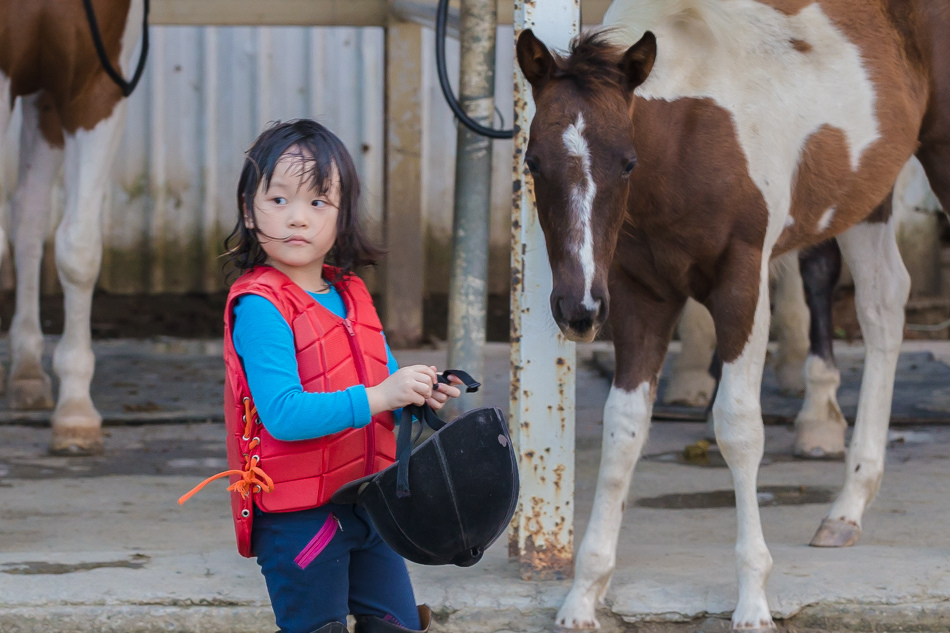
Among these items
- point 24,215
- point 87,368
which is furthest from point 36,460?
point 24,215

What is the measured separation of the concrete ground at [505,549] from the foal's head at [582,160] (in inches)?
34.4

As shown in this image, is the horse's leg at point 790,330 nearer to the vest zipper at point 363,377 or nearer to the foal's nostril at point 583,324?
the foal's nostril at point 583,324

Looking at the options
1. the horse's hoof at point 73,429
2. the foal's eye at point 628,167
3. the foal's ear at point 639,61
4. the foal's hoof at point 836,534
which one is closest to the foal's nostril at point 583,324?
the foal's eye at point 628,167

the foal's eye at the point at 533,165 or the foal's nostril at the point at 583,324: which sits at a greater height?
the foal's eye at the point at 533,165

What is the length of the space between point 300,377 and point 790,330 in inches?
155

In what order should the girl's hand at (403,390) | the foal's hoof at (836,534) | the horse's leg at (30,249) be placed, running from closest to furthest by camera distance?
1. the girl's hand at (403,390)
2. the foal's hoof at (836,534)
3. the horse's leg at (30,249)

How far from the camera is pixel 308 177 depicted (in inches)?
80.1

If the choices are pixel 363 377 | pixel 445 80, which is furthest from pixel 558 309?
pixel 445 80

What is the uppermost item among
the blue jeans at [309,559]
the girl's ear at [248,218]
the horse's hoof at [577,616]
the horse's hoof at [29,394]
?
the girl's ear at [248,218]

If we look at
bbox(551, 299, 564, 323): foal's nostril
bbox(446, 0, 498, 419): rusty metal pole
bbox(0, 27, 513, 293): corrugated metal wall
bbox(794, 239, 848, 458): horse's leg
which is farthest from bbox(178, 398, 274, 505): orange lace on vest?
bbox(0, 27, 513, 293): corrugated metal wall

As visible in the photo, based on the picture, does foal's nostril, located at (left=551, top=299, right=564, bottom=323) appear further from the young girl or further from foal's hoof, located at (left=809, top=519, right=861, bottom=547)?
foal's hoof, located at (left=809, top=519, right=861, bottom=547)

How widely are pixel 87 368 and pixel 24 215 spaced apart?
1.06 meters

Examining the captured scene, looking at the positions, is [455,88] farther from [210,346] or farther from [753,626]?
[753,626]

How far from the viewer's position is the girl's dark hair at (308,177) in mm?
2045
